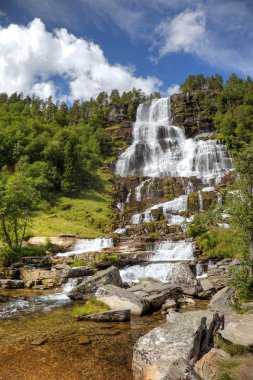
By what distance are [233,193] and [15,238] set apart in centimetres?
2751

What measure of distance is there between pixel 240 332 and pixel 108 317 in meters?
7.13

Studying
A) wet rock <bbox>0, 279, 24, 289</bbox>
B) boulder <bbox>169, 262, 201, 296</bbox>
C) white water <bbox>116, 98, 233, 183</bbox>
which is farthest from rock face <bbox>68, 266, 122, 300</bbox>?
white water <bbox>116, 98, 233, 183</bbox>

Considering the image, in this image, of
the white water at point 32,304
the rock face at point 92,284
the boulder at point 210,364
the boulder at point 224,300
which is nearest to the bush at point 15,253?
the white water at point 32,304

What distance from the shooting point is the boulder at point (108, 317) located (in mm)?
15188

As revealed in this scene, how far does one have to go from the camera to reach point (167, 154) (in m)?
78.6

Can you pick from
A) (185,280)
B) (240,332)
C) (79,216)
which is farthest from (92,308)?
(79,216)

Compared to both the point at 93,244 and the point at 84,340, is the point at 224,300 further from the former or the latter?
the point at 93,244

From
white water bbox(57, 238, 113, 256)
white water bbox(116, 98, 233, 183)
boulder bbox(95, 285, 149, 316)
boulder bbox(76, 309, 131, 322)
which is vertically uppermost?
white water bbox(116, 98, 233, 183)

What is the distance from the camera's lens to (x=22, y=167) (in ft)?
211

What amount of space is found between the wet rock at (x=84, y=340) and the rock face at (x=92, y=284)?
7.43 metres

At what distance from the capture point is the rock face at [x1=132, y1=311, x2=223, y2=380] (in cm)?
906

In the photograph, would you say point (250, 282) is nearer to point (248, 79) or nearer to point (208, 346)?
point (208, 346)

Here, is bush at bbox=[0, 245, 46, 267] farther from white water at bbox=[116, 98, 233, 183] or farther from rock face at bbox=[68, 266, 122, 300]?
white water at bbox=[116, 98, 233, 183]

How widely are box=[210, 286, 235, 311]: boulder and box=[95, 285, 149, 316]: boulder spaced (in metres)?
3.57
